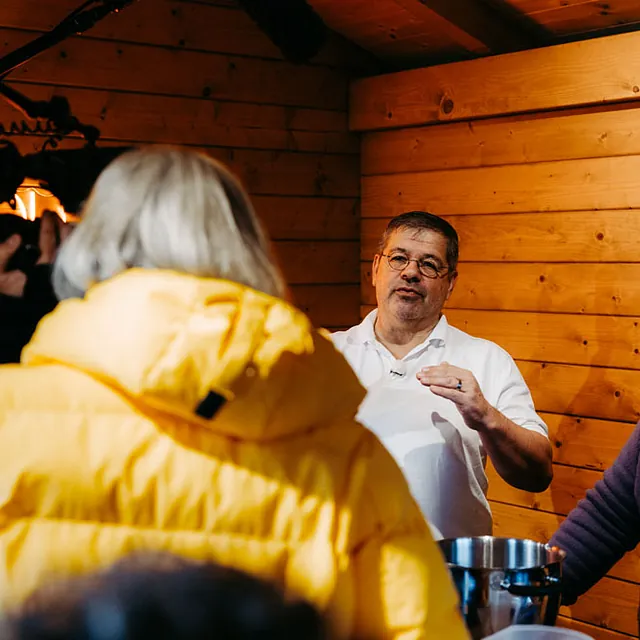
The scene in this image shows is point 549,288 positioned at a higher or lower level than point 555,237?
lower

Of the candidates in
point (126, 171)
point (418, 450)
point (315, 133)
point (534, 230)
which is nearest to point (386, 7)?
point (315, 133)

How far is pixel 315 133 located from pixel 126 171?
2.98m

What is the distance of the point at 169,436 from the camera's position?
1.19 m

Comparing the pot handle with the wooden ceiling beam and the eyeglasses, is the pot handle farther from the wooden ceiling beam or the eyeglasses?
the wooden ceiling beam

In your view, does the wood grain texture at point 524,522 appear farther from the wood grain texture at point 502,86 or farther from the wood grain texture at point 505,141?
the wood grain texture at point 502,86

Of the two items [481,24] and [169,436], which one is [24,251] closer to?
[169,436]

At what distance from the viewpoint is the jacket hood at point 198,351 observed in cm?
114

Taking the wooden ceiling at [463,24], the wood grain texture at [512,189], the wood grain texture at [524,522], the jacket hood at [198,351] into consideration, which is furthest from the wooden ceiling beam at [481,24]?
the jacket hood at [198,351]

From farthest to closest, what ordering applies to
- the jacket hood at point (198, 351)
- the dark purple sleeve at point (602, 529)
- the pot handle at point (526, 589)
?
the dark purple sleeve at point (602, 529)
the pot handle at point (526, 589)
the jacket hood at point (198, 351)

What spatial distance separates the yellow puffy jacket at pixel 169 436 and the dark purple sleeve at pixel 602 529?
91 cm

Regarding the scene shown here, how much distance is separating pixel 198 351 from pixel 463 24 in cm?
271

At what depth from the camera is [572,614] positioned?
3566mm

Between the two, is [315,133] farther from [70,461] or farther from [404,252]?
[70,461]

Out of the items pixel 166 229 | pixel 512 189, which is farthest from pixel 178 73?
pixel 166 229
